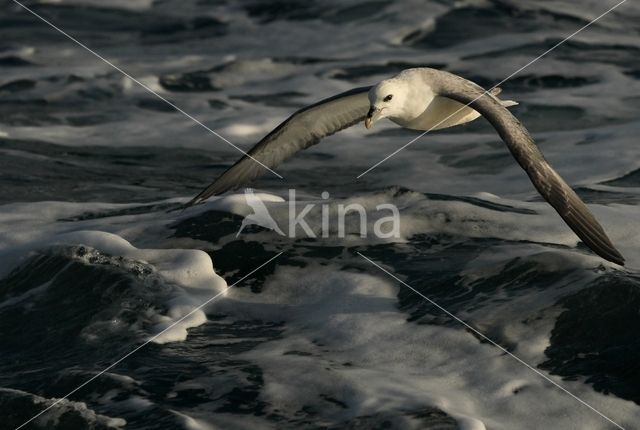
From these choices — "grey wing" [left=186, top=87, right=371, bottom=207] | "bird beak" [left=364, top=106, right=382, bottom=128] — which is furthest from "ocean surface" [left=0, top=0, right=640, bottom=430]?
"bird beak" [left=364, top=106, right=382, bottom=128]

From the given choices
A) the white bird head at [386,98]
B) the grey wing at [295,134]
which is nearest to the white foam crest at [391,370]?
the grey wing at [295,134]

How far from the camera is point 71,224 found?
8531 mm

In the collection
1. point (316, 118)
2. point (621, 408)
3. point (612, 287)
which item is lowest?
point (621, 408)

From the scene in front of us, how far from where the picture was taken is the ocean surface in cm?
576

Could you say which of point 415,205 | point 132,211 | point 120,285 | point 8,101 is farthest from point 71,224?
point 8,101

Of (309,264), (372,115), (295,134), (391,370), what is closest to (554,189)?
(391,370)

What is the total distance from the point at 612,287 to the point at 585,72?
714cm

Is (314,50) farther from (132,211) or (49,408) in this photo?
(49,408)

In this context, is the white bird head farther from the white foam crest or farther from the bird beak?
the white foam crest

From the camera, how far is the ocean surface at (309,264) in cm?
576

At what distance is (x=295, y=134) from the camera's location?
7879 mm

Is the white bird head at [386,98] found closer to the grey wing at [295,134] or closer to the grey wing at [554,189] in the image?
the grey wing at [295,134]

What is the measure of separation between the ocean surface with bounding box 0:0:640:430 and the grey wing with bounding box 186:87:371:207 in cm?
52

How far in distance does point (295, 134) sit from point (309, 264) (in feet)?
3.13
